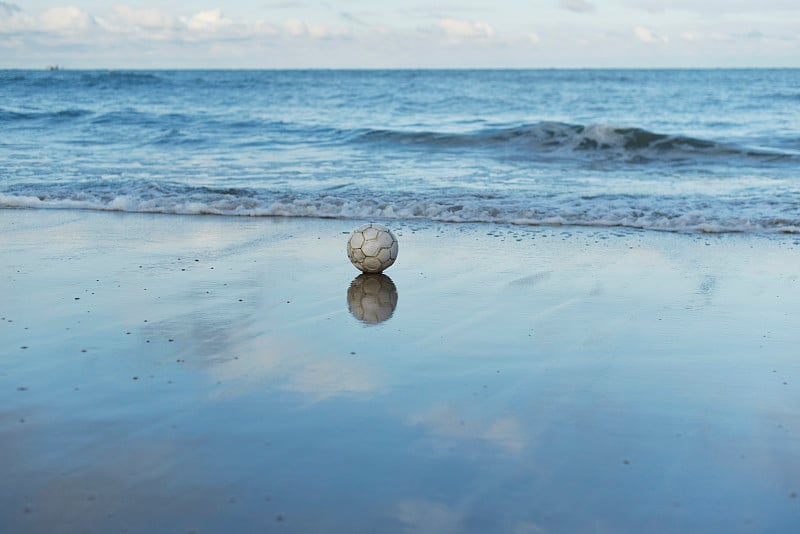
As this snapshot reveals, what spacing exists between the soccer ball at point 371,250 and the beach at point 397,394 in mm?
149

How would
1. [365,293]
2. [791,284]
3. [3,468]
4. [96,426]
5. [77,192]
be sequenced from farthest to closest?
1. [77,192]
2. [791,284]
3. [365,293]
4. [96,426]
5. [3,468]

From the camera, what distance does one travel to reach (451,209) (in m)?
10.2

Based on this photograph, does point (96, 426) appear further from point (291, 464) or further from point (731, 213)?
point (731, 213)

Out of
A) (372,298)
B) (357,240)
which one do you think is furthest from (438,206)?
(372,298)

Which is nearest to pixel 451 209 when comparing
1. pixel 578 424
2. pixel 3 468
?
pixel 578 424

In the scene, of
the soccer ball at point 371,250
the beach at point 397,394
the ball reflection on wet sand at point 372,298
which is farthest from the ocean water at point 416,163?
the ball reflection on wet sand at point 372,298

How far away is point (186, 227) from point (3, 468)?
598 centimetres

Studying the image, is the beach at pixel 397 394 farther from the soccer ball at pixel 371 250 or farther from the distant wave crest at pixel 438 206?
the distant wave crest at pixel 438 206

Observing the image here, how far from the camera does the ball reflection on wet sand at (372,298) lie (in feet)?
18.7

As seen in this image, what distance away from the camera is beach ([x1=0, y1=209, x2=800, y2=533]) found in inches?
123

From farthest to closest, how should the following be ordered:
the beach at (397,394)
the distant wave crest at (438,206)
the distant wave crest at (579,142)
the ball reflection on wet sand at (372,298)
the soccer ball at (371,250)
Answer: the distant wave crest at (579,142) < the distant wave crest at (438,206) < the soccer ball at (371,250) < the ball reflection on wet sand at (372,298) < the beach at (397,394)

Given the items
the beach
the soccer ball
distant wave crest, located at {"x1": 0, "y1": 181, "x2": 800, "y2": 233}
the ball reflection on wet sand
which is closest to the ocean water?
distant wave crest, located at {"x1": 0, "y1": 181, "x2": 800, "y2": 233}

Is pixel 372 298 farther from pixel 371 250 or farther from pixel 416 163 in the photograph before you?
pixel 416 163

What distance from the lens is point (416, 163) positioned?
51.8 ft
